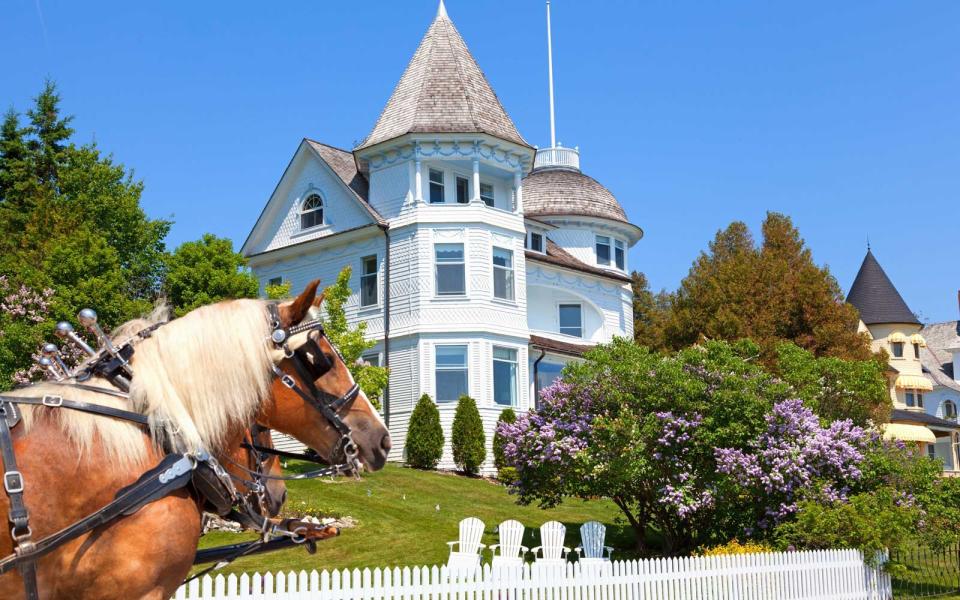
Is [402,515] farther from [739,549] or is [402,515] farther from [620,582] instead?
[620,582]

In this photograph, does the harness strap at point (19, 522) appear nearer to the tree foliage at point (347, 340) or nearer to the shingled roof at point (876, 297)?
the tree foliage at point (347, 340)

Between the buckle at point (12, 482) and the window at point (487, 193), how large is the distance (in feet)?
95.7

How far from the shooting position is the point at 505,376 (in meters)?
32.0

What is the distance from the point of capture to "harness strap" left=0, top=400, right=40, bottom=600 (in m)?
4.00

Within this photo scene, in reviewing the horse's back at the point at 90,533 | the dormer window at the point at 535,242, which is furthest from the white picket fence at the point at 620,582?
the dormer window at the point at 535,242

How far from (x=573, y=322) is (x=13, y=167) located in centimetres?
2295

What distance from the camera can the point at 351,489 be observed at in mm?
24078

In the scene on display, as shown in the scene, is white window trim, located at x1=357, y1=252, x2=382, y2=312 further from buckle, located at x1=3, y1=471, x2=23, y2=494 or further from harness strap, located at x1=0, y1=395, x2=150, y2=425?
buckle, located at x1=3, y1=471, x2=23, y2=494

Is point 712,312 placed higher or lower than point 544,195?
lower

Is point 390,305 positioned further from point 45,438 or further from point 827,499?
point 45,438

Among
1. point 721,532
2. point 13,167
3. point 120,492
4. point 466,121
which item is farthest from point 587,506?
point 13,167

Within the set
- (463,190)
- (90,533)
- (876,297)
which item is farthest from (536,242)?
(90,533)

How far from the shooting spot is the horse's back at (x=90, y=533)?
13.5 ft

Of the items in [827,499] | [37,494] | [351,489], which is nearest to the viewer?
[37,494]
